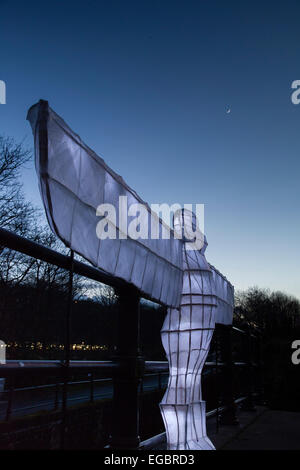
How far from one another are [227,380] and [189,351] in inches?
107

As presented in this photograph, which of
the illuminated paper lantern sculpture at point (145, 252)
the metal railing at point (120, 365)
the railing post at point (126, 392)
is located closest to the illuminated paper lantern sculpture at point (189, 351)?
the illuminated paper lantern sculpture at point (145, 252)

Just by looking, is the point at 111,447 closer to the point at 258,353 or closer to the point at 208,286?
the point at 208,286

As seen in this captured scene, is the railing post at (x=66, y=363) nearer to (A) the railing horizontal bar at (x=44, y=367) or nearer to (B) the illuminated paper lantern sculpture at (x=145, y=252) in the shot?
(A) the railing horizontal bar at (x=44, y=367)

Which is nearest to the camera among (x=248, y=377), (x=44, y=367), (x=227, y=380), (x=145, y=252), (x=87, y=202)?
(x=44, y=367)

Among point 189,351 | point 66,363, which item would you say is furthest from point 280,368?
point 66,363

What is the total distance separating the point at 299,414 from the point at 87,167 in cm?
566

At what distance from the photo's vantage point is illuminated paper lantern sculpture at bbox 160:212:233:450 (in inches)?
86.1

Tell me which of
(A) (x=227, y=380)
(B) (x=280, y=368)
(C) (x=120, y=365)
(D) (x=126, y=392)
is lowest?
(B) (x=280, y=368)

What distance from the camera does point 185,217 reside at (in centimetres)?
260

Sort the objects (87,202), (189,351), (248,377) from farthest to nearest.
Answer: (248,377) → (189,351) → (87,202)

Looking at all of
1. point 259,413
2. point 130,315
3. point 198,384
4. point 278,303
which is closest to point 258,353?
point 259,413

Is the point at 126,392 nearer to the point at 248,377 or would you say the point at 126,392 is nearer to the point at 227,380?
the point at 227,380

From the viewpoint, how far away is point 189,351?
2.31 m

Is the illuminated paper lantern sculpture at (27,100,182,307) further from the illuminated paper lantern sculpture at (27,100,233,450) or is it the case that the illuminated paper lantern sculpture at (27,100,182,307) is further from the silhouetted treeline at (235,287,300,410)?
the silhouetted treeline at (235,287,300,410)
